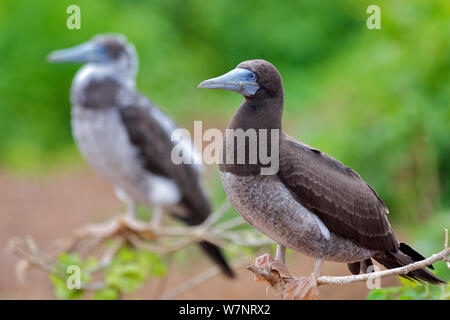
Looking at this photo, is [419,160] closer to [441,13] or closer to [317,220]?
[441,13]

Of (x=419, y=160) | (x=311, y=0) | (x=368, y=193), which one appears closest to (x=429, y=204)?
(x=419, y=160)

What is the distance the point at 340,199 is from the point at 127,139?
230 centimetres

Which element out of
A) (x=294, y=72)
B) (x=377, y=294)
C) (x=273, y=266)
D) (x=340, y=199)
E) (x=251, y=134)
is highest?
(x=294, y=72)

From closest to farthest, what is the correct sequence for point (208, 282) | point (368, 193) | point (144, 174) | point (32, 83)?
point (368, 193)
point (144, 174)
point (208, 282)
point (32, 83)

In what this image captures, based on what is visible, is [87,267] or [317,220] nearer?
[317,220]

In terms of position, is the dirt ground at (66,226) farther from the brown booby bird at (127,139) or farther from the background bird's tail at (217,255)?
the brown booby bird at (127,139)

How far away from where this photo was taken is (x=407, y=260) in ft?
6.71

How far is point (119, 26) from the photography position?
25.8ft

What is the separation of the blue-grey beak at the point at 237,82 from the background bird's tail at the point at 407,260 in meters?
0.69

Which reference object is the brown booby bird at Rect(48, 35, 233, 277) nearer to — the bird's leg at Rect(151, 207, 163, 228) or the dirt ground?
the bird's leg at Rect(151, 207, 163, 228)

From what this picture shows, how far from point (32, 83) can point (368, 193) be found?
20.1ft

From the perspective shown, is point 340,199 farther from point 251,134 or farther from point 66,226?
point 66,226

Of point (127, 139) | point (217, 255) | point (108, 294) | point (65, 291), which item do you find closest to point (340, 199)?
point (108, 294)

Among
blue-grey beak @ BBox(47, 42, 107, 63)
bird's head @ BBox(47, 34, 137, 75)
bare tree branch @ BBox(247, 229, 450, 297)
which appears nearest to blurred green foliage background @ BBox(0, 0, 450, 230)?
bird's head @ BBox(47, 34, 137, 75)
